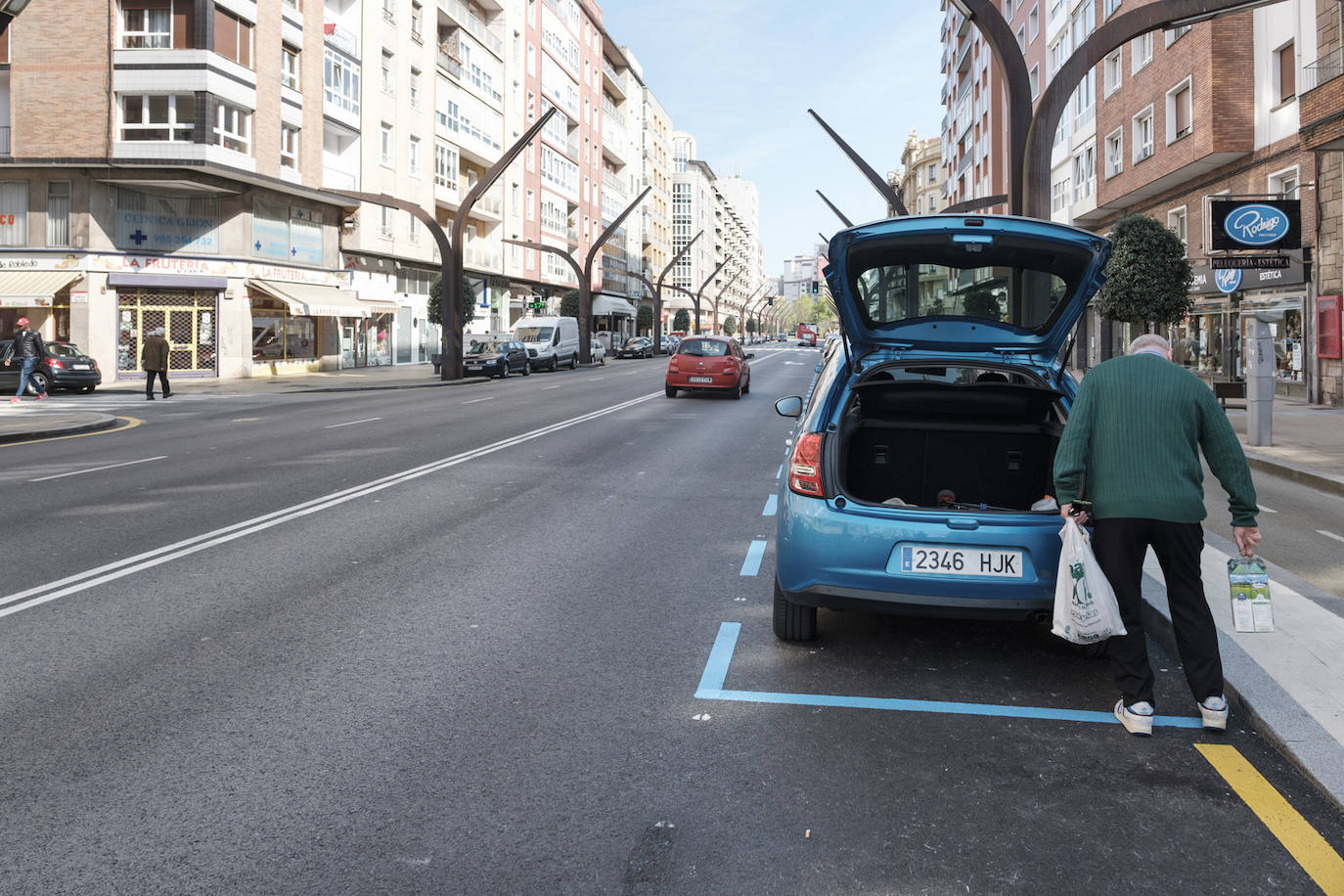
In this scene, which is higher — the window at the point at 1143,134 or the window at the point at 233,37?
the window at the point at 233,37

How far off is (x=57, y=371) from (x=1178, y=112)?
29083mm

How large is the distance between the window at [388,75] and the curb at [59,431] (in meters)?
28.3

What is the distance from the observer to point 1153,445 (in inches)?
160

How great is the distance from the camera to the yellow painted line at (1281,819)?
2.93 metres

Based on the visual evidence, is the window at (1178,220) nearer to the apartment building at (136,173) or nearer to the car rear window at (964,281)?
the car rear window at (964,281)

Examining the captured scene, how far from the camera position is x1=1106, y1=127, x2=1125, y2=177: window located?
104 ft

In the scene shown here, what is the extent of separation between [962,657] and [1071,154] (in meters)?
37.4

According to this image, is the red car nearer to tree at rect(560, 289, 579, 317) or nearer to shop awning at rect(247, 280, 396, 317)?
shop awning at rect(247, 280, 396, 317)

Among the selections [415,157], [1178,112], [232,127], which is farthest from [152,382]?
[1178,112]

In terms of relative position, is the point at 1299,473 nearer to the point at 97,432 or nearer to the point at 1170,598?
the point at 1170,598

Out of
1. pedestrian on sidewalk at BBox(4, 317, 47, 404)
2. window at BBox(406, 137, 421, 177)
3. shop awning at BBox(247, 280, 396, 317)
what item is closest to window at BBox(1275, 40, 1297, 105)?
pedestrian on sidewalk at BBox(4, 317, 47, 404)

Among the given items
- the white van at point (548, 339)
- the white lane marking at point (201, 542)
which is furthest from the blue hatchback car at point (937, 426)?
the white van at point (548, 339)

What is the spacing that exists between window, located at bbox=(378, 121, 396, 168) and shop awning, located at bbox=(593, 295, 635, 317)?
65.7 feet

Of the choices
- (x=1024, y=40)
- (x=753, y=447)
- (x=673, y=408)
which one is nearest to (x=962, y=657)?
(x=753, y=447)
